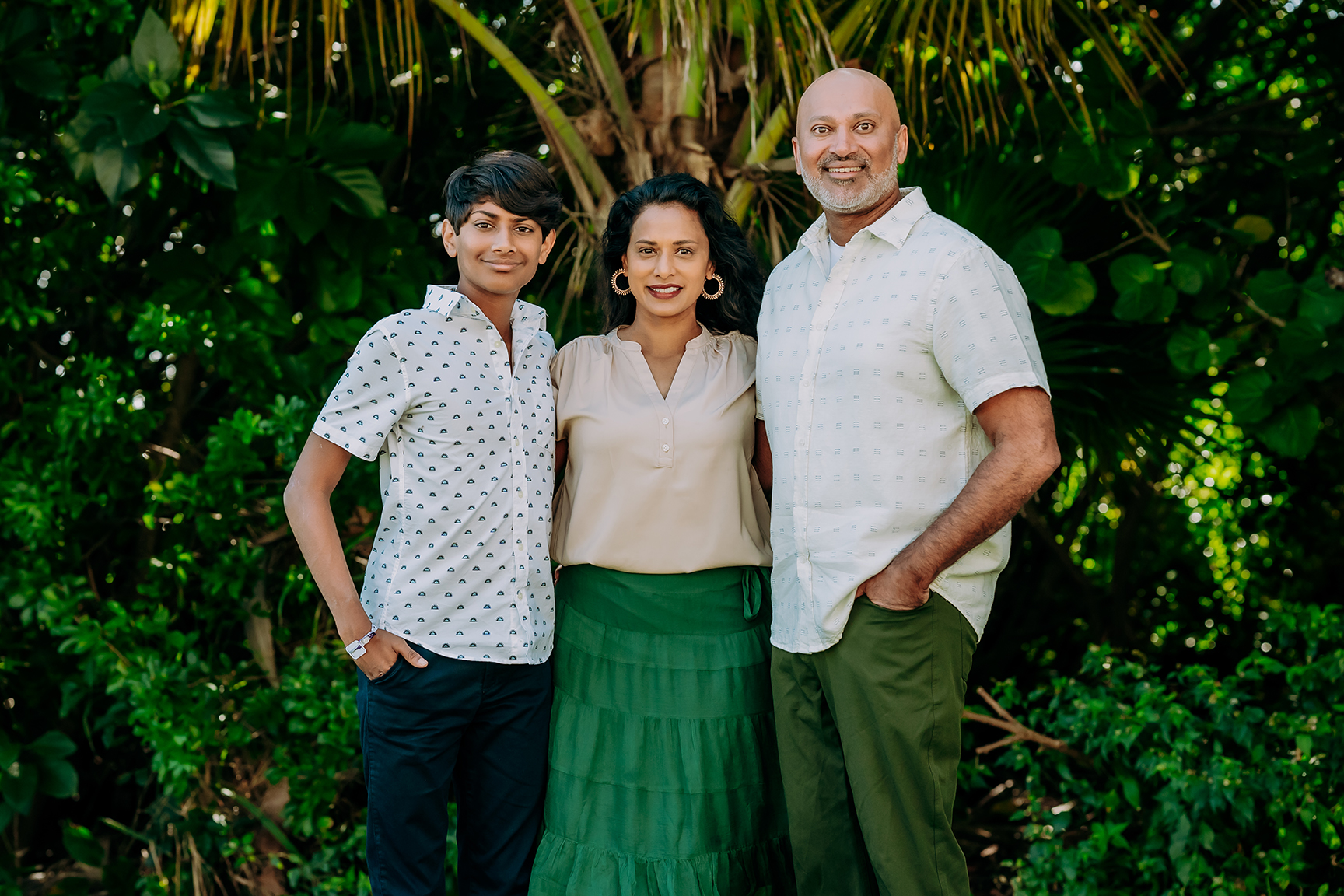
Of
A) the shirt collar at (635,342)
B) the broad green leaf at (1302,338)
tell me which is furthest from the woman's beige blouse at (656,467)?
the broad green leaf at (1302,338)

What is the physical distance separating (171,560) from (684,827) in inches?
72.6

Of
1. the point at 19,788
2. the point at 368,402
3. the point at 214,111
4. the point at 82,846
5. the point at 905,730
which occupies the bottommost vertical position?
the point at 82,846

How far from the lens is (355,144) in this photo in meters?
3.10

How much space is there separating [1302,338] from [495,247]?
7.51 ft

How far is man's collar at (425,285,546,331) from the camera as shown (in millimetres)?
2031

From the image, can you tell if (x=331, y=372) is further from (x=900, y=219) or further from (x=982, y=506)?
(x=982, y=506)

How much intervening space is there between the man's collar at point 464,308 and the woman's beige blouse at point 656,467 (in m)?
0.15

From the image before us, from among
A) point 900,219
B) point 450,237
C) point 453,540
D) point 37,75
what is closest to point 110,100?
point 37,75

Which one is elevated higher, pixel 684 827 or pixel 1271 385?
pixel 1271 385

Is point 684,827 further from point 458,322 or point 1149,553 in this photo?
point 1149,553

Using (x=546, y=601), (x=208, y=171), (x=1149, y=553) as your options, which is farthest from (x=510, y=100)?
(x=1149, y=553)

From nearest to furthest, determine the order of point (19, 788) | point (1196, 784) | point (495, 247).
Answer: point (495, 247), point (1196, 784), point (19, 788)

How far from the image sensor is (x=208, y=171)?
287 cm

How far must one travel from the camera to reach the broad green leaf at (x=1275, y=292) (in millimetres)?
3094
